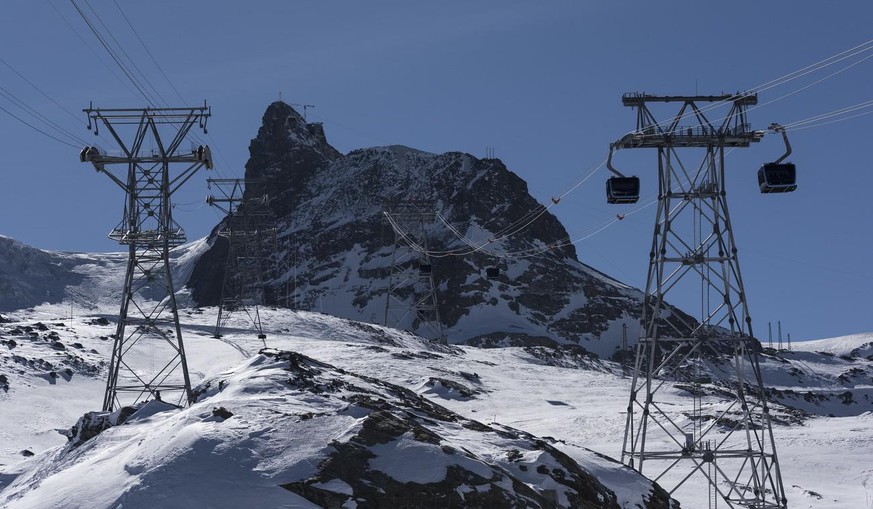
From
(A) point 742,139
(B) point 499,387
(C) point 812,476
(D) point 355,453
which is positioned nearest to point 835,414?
(B) point 499,387

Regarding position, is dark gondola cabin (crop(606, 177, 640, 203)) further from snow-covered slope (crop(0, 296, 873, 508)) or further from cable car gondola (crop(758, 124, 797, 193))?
snow-covered slope (crop(0, 296, 873, 508))

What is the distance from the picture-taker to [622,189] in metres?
45.7

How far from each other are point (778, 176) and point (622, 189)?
572 centimetres

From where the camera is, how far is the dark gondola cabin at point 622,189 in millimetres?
45500

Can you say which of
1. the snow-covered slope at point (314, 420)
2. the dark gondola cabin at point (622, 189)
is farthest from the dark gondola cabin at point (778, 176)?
the snow-covered slope at point (314, 420)

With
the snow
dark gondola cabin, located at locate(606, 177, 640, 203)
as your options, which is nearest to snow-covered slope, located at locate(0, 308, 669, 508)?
the snow

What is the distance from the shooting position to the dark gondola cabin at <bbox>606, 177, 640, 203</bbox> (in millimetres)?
45500

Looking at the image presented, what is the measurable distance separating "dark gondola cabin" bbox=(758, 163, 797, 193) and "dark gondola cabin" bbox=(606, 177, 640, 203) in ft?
15.5

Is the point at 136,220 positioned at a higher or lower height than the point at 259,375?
higher

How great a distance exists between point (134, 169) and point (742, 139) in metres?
24.7

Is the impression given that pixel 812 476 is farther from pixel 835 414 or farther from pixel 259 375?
pixel 835 414

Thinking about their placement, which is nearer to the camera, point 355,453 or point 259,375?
point 355,453

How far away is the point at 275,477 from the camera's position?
92.3ft

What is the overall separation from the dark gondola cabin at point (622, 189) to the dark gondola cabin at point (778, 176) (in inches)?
186
